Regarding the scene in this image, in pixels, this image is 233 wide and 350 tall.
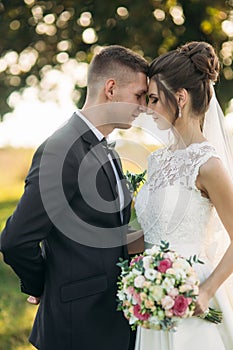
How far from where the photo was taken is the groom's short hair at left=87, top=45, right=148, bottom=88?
3916 mm

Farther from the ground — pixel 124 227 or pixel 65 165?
pixel 65 165

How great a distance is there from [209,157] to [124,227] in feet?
1.84

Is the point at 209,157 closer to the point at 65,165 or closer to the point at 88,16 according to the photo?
the point at 65,165

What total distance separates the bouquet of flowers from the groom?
411 millimetres

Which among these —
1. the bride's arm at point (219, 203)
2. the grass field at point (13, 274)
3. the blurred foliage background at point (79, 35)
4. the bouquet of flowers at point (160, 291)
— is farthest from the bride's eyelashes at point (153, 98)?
the blurred foliage background at point (79, 35)

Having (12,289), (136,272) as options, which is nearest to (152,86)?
(136,272)

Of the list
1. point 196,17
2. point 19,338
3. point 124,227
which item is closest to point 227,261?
point 124,227

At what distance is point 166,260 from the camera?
3209 mm

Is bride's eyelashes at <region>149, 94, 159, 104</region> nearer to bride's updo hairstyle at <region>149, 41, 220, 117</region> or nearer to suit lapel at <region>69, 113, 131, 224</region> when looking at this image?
bride's updo hairstyle at <region>149, 41, 220, 117</region>

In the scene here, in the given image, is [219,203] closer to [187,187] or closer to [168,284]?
[187,187]

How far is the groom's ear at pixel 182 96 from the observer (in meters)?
3.75

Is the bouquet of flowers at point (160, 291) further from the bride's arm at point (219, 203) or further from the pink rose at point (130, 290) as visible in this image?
the bride's arm at point (219, 203)

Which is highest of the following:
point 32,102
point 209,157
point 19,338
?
point 32,102

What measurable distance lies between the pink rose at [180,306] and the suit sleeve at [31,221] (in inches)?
29.7
